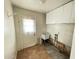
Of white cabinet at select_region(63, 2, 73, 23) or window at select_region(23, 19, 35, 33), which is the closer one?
white cabinet at select_region(63, 2, 73, 23)

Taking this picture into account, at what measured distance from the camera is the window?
14.0ft

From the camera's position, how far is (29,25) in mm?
4523

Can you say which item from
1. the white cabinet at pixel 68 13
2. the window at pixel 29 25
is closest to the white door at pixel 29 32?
the window at pixel 29 25

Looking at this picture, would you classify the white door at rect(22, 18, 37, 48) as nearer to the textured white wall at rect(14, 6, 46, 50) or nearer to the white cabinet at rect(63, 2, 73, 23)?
the textured white wall at rect(14, 6, 46, 50)

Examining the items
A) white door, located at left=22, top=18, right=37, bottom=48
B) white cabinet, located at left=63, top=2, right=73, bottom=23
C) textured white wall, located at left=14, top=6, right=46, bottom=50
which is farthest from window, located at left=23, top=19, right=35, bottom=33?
white cabinet, located at left=63, top=2, right=73, bottom=23

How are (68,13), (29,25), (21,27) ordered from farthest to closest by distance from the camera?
(29,25), (21,27), (68,13)

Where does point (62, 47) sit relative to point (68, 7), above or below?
below

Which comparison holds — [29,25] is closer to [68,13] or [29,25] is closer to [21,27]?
[21,27]

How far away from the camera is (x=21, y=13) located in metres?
4.09

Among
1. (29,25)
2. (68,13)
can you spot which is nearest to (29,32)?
(29,25)
